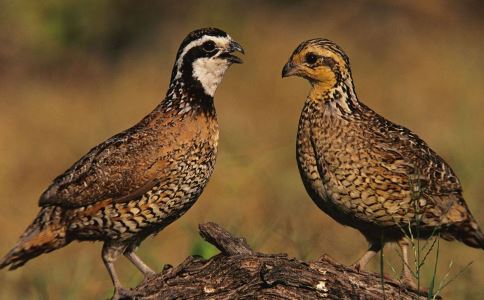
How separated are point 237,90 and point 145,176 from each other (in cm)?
597

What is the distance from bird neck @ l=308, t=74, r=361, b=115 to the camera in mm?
7109

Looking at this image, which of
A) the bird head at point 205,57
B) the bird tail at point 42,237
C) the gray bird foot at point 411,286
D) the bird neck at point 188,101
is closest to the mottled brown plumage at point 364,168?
the gray bird foot at point 411,286

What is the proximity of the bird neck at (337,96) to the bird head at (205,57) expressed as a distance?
0.52 meters

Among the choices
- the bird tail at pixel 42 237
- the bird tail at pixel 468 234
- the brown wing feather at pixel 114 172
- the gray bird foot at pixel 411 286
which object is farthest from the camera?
the bird tail at pixel 468 234

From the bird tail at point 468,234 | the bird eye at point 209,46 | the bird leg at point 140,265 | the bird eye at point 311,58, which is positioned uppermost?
the bird eye at point 209,46

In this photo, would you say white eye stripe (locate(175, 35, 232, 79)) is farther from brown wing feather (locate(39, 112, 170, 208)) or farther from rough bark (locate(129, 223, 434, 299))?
rough bark (locate(129, 223, 434, 299))

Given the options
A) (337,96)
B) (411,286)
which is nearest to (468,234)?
(411,286)

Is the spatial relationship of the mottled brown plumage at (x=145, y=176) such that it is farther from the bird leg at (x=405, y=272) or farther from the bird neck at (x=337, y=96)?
the bird leg at (x=405, y=272)

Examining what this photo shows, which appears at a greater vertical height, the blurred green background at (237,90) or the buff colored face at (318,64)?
the blurred green background at (237,90)

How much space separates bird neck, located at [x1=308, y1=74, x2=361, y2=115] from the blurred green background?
168 cm

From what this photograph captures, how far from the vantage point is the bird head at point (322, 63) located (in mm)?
7117

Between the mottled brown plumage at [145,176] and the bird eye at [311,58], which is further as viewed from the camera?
the bird eye at [311,58]

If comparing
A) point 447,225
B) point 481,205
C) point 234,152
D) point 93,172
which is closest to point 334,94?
point 447,225

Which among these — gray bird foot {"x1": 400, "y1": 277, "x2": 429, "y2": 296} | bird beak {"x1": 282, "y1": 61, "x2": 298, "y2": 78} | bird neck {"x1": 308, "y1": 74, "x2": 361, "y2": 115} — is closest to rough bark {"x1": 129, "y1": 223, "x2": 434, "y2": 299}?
gray bird foot {"x1": 400, "y1": 277, "x2": 429, "y2": 296}
